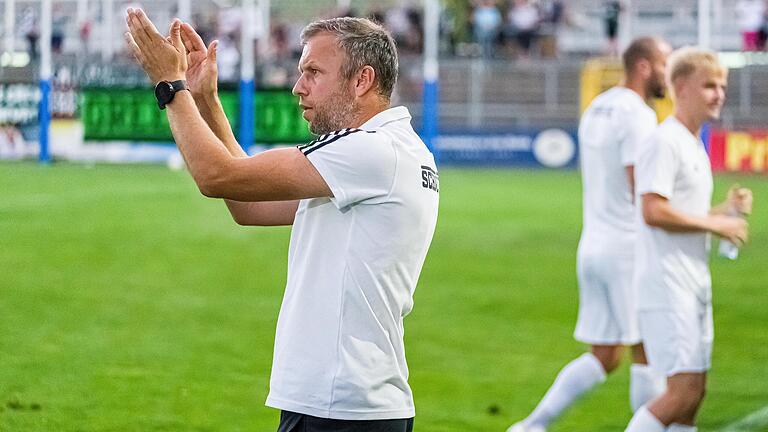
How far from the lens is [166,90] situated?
3.98 m

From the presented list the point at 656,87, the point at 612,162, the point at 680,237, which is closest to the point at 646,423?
the point at 680,237

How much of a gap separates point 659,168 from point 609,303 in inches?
67.7

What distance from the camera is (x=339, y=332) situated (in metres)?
4.01

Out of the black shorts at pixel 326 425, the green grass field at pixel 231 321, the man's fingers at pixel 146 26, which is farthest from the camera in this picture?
the green grass field at pixel 231 321

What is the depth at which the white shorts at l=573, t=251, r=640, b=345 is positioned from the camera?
785cm

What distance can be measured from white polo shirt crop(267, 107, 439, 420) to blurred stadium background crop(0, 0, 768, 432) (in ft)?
13.9

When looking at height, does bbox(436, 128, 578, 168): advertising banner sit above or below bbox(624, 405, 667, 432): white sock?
above

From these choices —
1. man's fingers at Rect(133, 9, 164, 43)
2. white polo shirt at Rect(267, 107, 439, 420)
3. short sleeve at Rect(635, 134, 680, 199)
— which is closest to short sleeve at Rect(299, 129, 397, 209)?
white polo shirt at Rect(267, 107, 439, 420)

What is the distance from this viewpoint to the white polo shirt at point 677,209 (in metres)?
6.39

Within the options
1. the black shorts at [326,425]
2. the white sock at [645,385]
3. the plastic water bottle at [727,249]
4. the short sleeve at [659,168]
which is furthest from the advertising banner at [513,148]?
the black shorts at [326,425]

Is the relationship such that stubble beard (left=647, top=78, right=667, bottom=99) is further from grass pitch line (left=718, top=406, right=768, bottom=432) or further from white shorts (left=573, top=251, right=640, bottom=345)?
grass pitch line (left=718, top=406, right=768, bottom=432)

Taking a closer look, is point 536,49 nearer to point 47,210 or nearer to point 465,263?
point 47,210

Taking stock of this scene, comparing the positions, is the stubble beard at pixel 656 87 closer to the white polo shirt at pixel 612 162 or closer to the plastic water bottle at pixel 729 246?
the white polo shirt at pixel 612 162

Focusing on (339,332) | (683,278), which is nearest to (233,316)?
(683,278)
